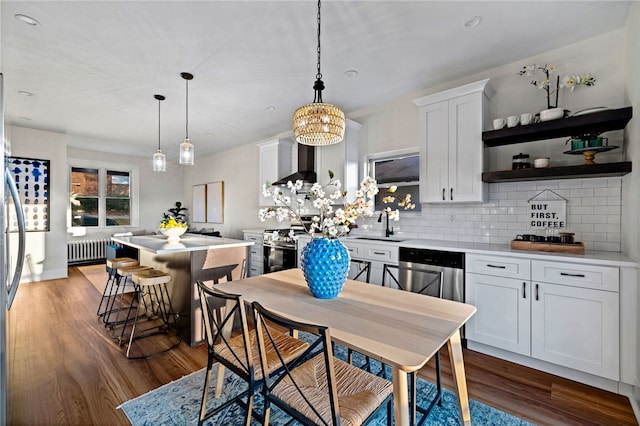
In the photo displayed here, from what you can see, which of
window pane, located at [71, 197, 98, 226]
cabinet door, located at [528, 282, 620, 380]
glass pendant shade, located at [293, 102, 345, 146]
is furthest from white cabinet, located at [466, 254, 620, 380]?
window pane, located at [71, 197, 98, 226]

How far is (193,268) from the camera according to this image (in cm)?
275

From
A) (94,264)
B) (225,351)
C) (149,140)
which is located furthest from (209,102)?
(94,264)

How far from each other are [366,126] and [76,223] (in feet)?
23.1

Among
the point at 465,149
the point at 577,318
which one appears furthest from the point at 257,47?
the point at 577,318

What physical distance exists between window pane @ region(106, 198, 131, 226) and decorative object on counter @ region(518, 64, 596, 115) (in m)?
8.39

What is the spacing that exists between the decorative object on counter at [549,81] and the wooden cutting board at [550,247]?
1.05 metres

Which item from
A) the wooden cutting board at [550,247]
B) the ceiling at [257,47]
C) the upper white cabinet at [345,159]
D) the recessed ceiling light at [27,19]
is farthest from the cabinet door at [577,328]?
the recessed ceiling light at [27,19]

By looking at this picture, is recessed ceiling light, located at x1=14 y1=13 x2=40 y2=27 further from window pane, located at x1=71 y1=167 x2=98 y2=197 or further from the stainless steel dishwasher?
window pane, located at x1=71 y1=167 x2=98 y2=197

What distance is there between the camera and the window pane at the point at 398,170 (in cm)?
369

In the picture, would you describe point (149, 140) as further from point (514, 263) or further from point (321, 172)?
point (514, 263)

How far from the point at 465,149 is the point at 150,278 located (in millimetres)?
3253

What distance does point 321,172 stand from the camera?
13.9ft

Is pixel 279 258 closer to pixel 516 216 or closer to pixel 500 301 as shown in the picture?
pixel 500 301

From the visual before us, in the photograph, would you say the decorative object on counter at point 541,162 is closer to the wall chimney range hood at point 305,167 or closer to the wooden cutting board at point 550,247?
the wooden cutting board at point 550,247
